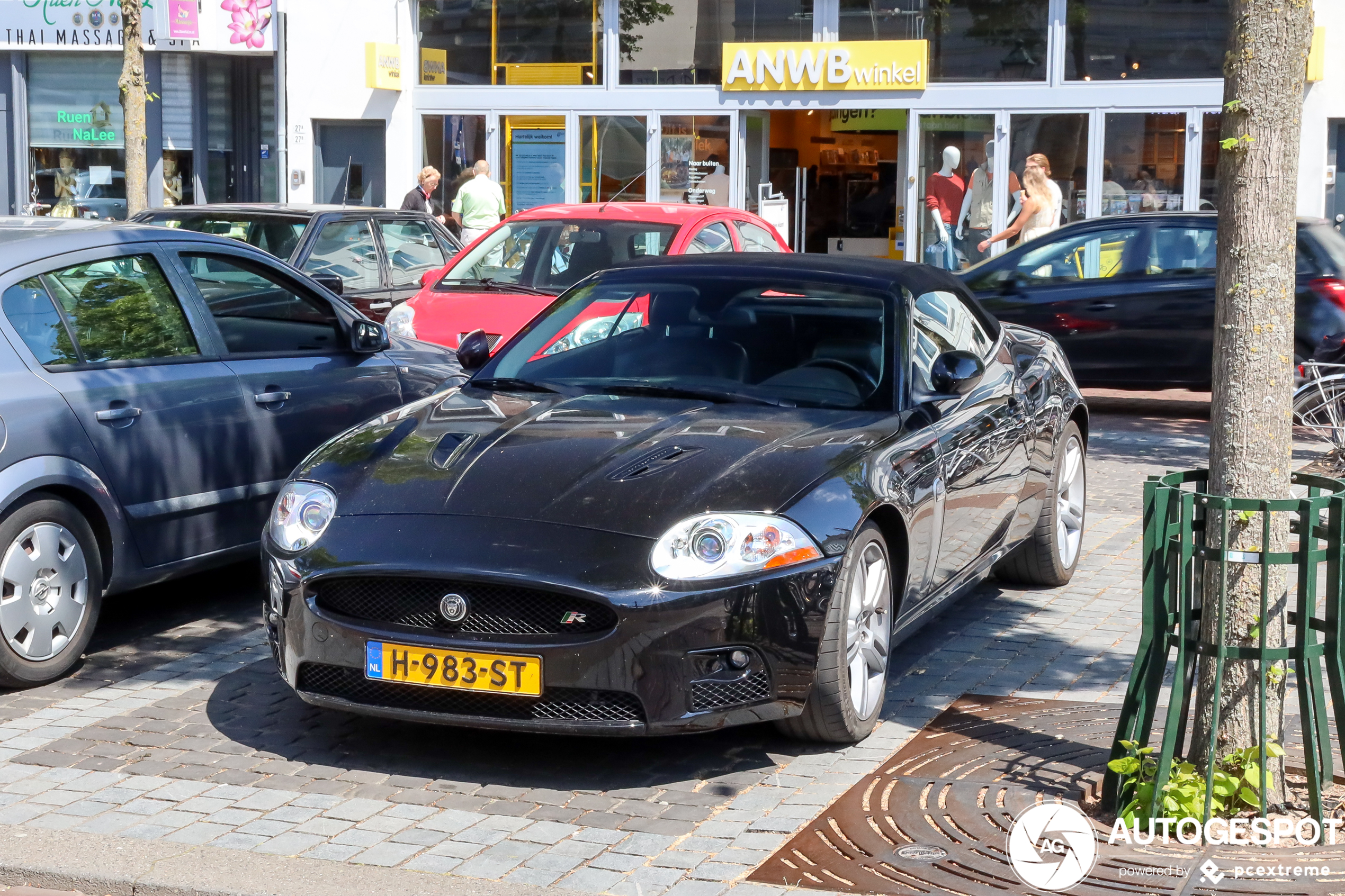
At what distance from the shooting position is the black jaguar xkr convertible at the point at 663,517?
481 cm

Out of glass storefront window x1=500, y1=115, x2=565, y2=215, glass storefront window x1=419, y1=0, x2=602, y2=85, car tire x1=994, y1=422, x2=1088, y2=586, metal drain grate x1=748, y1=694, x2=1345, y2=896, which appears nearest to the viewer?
metal drain grate x1=748, y1=694, x2=1345, y2=896

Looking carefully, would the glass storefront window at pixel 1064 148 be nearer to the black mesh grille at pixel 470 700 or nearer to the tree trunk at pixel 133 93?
the tree trunk at pixel 133 93

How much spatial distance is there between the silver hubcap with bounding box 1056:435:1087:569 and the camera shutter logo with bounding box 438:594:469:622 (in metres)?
3.50

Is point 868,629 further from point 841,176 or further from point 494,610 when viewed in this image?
point 841,176

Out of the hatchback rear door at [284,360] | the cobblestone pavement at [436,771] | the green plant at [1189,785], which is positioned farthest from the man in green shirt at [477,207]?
the green plant at [1189,785]

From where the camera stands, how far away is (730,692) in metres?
4.85

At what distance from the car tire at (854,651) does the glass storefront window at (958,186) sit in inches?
638


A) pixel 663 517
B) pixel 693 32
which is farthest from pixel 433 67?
pixel 663 517

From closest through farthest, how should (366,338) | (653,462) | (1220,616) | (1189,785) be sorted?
(1220,616), (1189,785), (653,462), (366,338)

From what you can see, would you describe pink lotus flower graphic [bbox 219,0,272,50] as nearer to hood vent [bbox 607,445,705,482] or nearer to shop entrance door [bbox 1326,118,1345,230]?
shop entrance door [bbox 1326,118,1345,230]

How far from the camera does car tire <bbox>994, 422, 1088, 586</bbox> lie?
7.45 metres

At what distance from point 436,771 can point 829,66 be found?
17.8 meters

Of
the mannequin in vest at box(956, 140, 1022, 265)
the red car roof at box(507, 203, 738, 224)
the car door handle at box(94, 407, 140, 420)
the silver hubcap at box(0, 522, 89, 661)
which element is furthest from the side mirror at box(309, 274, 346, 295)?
the mannequin in vest at box(956, 140, 1022, 265)

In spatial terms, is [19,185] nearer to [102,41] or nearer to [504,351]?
[102,41]
